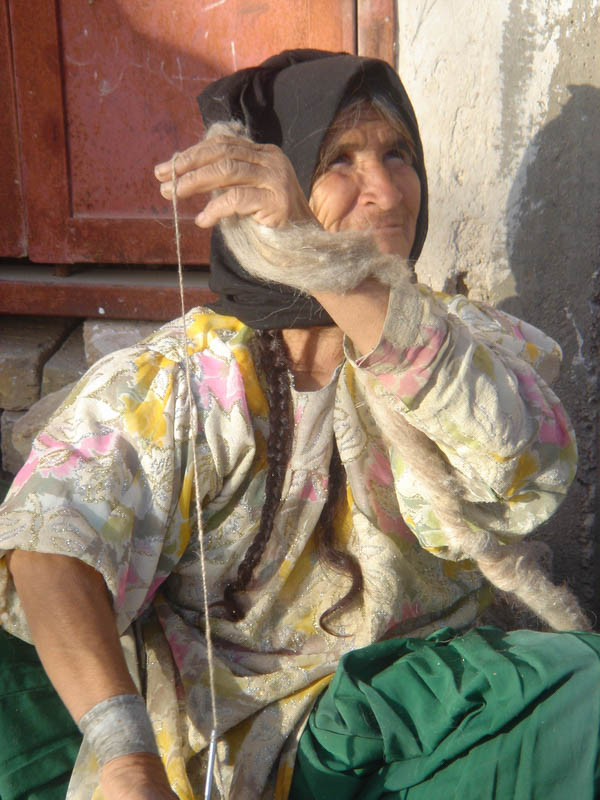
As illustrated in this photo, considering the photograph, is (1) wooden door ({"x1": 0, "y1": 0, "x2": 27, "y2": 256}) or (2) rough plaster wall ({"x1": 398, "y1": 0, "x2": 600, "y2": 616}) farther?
(1) wooden door ({"x1": 0, "y1": 0, "x2": 27, "y2": 256})

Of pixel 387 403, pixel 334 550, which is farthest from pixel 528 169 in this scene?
pixel 334 550

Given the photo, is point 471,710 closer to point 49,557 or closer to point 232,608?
point 232,608

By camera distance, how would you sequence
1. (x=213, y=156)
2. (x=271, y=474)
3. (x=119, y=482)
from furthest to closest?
(x=271, y=474), (x=119, y=482), (x=213, y=156)

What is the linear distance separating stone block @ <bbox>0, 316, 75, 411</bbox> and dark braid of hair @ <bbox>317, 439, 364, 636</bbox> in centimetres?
156

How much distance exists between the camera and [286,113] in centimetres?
155

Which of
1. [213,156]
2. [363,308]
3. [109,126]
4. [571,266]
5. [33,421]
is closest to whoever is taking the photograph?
[213,156]

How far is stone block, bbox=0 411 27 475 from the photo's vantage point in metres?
2.80

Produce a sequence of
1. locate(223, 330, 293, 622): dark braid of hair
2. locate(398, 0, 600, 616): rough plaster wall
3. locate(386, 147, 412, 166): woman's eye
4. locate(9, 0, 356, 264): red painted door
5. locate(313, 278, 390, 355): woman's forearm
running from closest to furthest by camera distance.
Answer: locate(313, 278, 390, 355): woman's forearm, locate(223, 330, 293, 622): dark braid of hair, locate(386, 147, 412, 166): woman's eye, locate(398, 0, 600, 616): rough plaster wall, locate(9, 0, 356, 264): red painted door

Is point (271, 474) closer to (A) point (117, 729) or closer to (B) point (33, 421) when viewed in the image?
(A) point (117, 729)

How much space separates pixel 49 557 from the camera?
4.31 feet

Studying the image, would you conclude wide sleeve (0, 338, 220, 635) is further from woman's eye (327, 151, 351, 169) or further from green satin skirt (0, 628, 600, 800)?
woman's eye (327, 151, 351, 169)

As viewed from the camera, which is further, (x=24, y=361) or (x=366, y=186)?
(x=24, y=361)

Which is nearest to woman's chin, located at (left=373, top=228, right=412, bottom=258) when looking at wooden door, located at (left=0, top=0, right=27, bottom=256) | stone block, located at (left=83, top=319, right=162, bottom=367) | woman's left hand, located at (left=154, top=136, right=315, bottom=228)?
woman's left hand, located at (left=154, top=136, right=315, bottom=228)

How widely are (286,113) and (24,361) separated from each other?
1.61 metres
